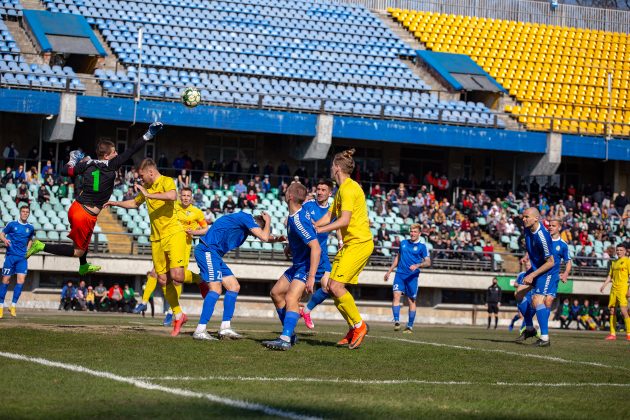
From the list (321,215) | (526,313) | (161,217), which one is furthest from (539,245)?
(161,217)

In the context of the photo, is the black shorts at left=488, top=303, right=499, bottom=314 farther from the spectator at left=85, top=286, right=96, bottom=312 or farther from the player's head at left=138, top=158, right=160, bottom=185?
the player's head at left=138, top=158, right=160, bottom=185

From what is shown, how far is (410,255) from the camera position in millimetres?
22078

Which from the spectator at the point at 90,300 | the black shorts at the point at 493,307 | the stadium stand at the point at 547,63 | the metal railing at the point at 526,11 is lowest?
the spectator at the point at 90,300

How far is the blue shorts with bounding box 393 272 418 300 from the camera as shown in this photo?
71.7ft

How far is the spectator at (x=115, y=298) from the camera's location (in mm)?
31453

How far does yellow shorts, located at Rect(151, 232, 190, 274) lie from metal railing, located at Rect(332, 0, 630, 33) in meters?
37.2

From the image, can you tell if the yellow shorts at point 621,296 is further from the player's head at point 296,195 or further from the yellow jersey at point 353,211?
the player's head at point 296,195

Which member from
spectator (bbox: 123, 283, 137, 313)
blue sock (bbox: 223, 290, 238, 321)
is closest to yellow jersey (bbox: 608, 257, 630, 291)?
blue sock (bbox: 223, 290, 238, 321)

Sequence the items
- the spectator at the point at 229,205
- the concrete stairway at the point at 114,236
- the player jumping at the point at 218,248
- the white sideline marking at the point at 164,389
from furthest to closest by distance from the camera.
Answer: the spectator at the point at 229,205, the concrete stairway at the point at 114,236, the player jumping at the point at 218,248, the white sideline marking at the point at 164,389

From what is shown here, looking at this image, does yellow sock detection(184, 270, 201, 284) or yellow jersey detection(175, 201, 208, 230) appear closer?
yellow sock detection(184, 270, 201, 284)

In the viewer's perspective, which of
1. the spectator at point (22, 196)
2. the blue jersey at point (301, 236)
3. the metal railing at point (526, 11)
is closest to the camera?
the blue jersey at point (301, 236)

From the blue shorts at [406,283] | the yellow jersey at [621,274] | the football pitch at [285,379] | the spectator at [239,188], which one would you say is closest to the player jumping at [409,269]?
the blue shorts at [406,283]

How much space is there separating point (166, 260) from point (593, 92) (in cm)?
3666

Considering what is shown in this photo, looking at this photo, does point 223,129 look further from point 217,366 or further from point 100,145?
point 217,366
